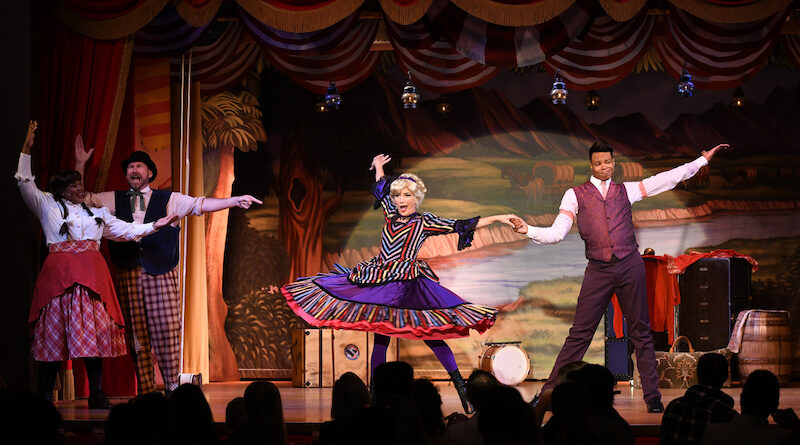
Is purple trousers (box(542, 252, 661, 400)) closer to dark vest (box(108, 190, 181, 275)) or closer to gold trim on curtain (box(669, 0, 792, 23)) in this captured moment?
gold trim on curtain (box(669, 0, 792, 23))

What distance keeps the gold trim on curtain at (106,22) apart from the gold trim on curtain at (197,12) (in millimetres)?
147

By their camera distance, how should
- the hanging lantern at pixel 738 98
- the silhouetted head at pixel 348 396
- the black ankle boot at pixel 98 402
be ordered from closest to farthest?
the silhouetted head at pixel 348 396
the black ankle boot at pixel 98 402
the hanging lantern at pixel 738 98

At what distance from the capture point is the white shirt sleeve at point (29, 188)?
622 centimetres

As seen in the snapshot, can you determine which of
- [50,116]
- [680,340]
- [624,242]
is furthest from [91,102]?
[680,340]

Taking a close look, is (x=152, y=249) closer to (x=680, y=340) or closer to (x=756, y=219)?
(x=680, y=340)

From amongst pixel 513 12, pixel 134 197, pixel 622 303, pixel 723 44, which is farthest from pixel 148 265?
pixel 723 44

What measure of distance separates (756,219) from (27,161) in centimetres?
673

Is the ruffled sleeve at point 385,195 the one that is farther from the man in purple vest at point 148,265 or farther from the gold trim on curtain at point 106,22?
the gold trim on curtain at point 106,22

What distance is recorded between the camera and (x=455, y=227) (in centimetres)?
655

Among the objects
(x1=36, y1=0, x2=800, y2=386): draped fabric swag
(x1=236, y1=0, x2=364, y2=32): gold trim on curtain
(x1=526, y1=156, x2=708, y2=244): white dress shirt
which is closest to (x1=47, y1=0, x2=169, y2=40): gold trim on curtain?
(x1=36, y1=0, x2=800, y2=386): draped fabric swag

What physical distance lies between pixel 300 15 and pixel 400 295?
215 centimetres

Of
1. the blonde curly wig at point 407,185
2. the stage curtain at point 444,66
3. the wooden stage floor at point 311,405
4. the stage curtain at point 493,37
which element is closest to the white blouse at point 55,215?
the wooden stage floor at point 311,405

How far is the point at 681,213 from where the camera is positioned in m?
9.41

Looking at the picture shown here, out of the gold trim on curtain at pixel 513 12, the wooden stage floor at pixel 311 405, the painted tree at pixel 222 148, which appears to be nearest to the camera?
the wooden stage floor at pixel 311 405
